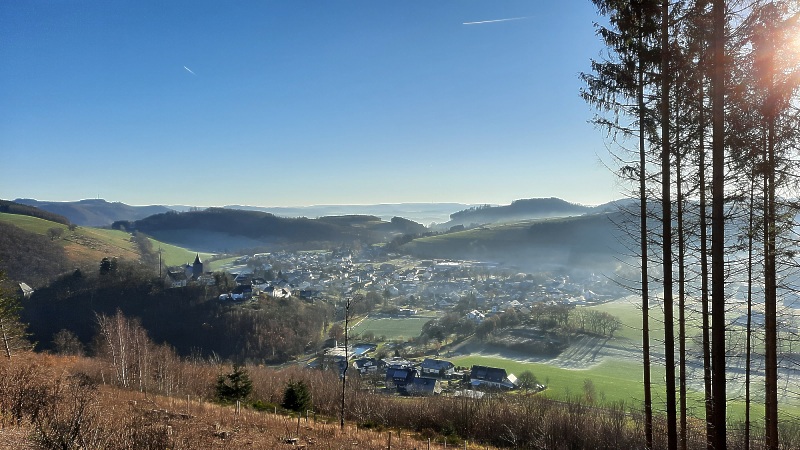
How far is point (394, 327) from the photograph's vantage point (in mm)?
46844

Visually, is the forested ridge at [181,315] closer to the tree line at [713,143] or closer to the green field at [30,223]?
the green field at [30,223]

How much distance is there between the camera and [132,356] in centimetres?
2359

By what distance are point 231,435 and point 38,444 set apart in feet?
11.0

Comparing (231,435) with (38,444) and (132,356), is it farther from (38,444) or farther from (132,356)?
(132,356)

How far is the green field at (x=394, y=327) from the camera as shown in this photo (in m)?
43.7

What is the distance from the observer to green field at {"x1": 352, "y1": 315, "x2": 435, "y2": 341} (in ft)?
143

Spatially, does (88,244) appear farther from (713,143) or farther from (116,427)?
(713,143)

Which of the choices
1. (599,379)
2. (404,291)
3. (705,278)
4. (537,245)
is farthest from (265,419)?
(537,245)

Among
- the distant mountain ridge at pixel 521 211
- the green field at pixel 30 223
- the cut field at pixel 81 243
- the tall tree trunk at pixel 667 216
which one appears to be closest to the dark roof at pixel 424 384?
the tall tree trunk at pixel 667 216

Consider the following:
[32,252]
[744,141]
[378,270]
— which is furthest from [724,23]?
[32,252]

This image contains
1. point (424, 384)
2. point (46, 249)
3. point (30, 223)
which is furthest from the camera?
point (30, 223)

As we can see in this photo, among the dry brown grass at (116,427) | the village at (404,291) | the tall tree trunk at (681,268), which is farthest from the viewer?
the village at (404,291)

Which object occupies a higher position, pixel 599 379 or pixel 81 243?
pixel 81 243

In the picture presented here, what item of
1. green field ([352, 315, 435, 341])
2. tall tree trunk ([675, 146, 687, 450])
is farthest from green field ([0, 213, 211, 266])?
tall tree trunk ([675, 146, 687, 450])
